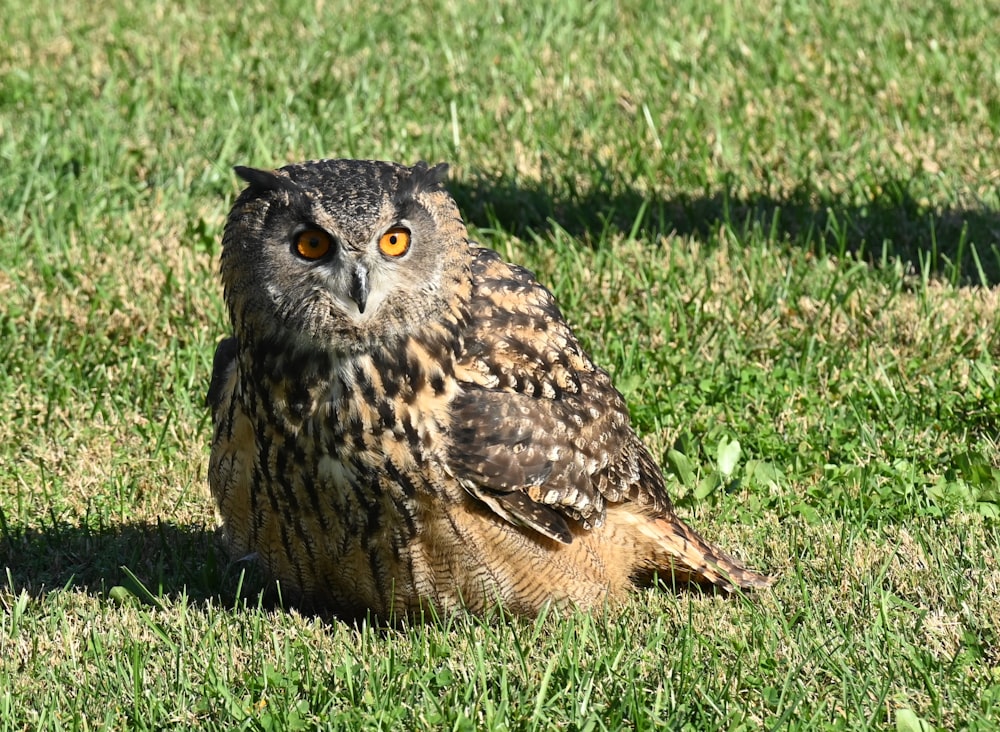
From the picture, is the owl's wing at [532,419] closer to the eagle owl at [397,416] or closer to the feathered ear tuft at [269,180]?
the eagle owl at [397,416]

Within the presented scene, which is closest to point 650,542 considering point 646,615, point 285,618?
point 646,615

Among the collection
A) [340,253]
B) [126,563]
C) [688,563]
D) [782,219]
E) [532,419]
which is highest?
[340,253]

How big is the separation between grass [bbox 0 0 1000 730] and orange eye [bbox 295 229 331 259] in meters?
1.02

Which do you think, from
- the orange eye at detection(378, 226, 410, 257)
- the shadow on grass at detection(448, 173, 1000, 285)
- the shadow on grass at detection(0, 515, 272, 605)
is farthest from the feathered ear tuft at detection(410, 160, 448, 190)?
A: the shadow on grass at detection(448, 173, 1000, 285)

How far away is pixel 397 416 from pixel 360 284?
0.37 metres

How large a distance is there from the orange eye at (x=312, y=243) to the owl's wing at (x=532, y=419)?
500 millimetres

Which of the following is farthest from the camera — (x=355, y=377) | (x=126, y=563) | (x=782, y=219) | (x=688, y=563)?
(x=782, y=219)

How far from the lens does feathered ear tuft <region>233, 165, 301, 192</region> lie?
349 cm

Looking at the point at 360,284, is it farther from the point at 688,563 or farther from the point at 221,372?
the point at 688,563

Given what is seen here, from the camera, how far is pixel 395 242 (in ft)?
11.5

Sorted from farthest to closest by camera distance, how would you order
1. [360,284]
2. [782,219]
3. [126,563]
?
[782,219] < [126,563] < [360,284]

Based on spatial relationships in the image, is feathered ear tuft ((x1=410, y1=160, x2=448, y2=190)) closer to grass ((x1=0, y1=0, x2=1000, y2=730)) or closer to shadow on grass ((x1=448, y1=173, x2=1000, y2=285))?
grass ((x1=0, y1=0, x2=1000, y2=730))

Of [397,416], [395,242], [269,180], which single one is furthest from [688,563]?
[269,180]

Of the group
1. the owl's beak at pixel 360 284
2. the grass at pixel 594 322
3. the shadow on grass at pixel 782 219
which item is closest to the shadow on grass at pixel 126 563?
the grass at pixel 594 322
